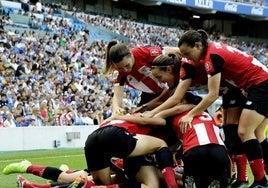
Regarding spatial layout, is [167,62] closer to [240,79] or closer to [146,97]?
[240,79]

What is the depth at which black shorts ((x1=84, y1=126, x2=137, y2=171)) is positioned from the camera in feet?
17.9

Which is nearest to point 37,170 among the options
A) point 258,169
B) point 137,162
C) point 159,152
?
point 137,162

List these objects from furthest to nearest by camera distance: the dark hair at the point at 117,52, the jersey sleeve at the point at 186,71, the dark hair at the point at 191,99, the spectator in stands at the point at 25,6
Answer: the spectator in stands at the point at 25,6
the dark hair at the point at 117,52
the dark hair at the point at 191,99
the jersey sleeve at the point at 186,71

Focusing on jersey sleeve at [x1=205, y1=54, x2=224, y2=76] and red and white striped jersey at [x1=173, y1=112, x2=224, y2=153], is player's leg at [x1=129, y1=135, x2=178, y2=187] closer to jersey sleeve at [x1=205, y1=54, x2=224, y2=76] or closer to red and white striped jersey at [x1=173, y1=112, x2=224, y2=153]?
red and white striped jersey at [x1=173, y1=112, x2=224, y2=153]

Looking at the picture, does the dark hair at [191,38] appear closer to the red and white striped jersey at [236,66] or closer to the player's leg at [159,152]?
the red and white striped jersey at [236,66]

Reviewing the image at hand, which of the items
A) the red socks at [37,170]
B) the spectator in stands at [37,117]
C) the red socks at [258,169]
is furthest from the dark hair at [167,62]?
the spectator in stands at [37,117]

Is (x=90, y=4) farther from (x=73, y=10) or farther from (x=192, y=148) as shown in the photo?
(x=192, y=148)

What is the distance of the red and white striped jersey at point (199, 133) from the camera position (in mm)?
5574

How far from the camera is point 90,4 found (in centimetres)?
3638

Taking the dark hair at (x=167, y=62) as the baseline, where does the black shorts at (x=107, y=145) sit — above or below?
below

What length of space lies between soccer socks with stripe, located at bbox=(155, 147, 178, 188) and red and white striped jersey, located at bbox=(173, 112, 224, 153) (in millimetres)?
195

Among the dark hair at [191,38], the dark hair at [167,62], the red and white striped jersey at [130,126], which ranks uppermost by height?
the dark hair at [191,38]

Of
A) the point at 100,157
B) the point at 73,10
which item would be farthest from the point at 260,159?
the point at 73,10

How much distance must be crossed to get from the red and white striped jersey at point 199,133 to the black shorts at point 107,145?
0.53 metres
